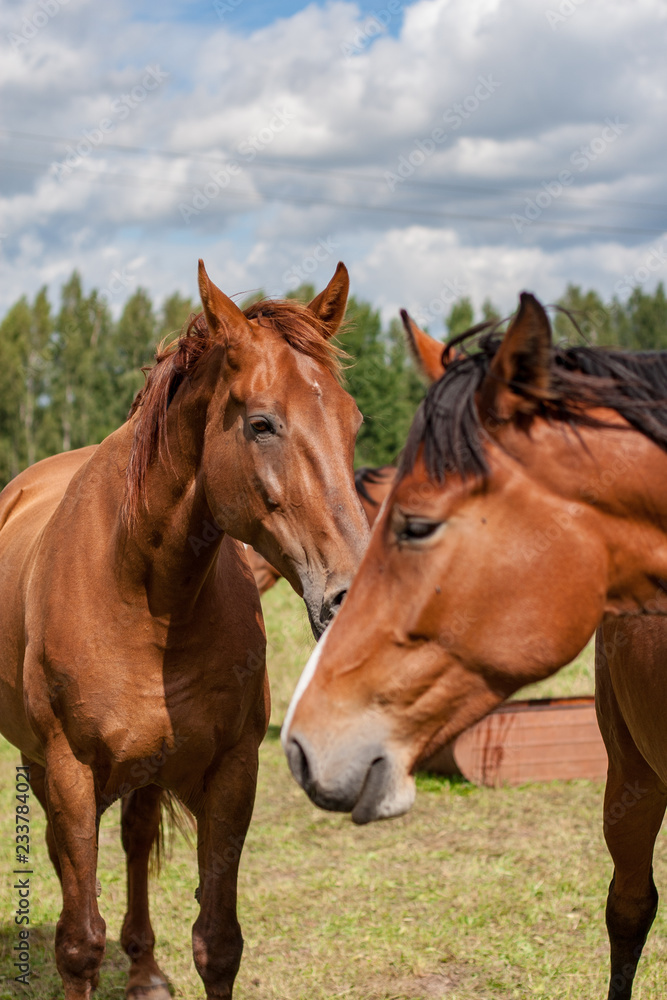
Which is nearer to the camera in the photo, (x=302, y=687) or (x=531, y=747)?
(x=302, y=687)

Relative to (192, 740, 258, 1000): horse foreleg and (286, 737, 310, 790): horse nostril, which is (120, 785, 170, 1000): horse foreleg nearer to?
(192, 740, 258, 1000): horse foreleg

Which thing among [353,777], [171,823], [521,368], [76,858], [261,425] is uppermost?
[521,368]

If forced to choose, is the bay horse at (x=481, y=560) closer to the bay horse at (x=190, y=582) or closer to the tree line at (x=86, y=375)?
the bay horse at (x=190, y=582)

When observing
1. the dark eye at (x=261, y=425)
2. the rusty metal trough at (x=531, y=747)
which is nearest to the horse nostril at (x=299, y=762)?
the dark eye at (x=261, y=425)

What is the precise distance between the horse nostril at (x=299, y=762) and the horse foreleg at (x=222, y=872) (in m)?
1.57

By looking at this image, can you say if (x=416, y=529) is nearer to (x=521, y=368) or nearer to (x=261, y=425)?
(x=521, y=368)

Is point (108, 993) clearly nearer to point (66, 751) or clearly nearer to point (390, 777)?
point (66, 751)

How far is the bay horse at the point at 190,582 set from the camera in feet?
9.14

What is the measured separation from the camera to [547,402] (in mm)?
1776

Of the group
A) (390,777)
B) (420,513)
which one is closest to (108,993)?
(390,777)

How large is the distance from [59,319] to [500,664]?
4638cm

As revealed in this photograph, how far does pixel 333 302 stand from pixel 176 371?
0.65 m

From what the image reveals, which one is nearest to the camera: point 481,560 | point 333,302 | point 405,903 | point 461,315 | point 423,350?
point 481,560

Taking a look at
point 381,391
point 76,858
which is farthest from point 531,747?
point 381,391
